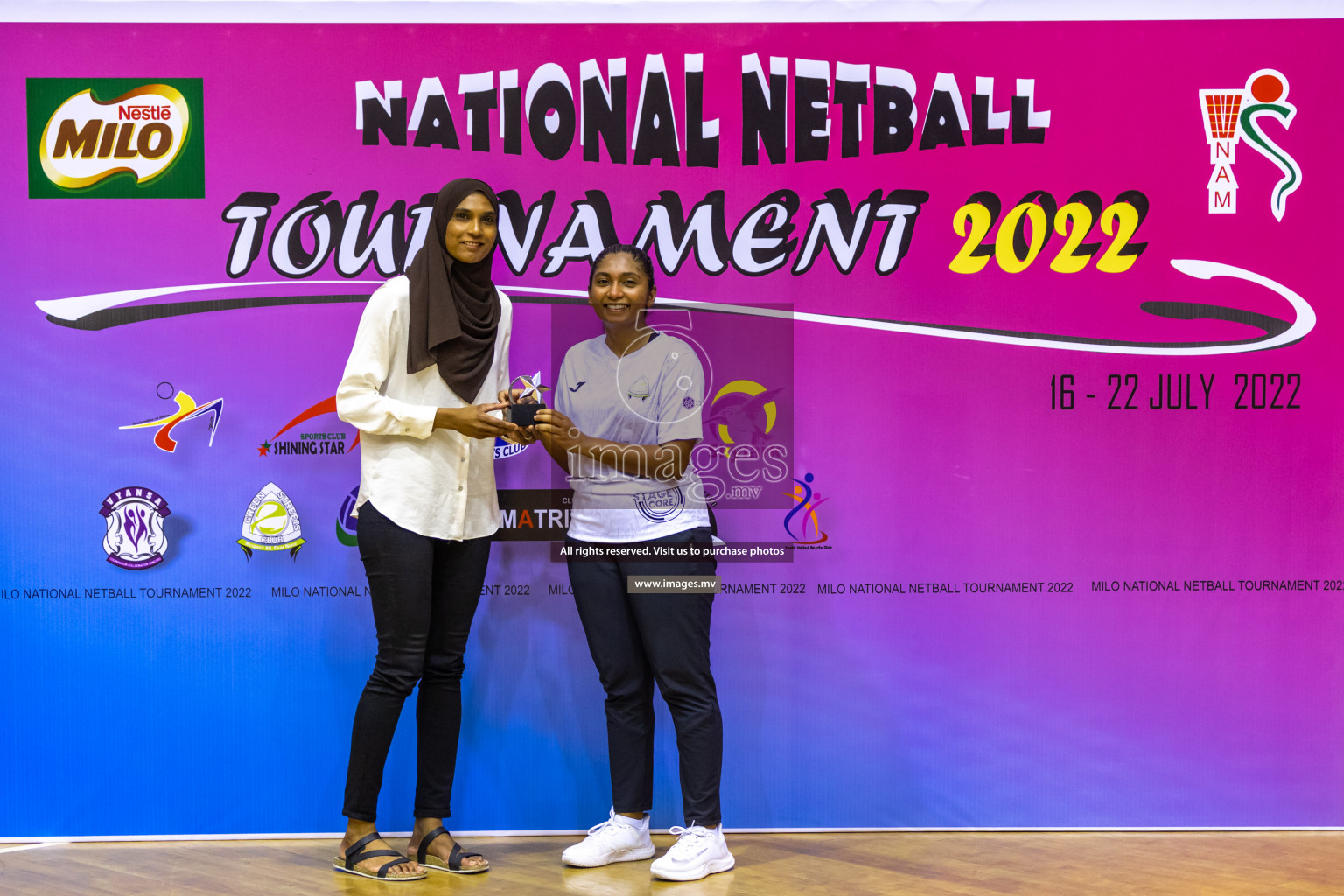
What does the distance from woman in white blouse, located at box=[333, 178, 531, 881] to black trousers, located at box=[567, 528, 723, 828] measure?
1.14ft

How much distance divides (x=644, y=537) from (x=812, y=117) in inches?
53.8

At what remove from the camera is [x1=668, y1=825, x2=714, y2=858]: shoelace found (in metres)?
2.91

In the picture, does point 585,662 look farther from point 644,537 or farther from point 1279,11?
point 1279,11

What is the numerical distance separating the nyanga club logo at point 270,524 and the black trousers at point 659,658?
0.88 m

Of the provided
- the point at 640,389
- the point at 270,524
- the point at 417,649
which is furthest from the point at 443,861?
the point at 640,389

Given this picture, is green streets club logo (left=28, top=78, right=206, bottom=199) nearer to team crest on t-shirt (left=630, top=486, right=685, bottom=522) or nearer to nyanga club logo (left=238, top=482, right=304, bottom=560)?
nyanga club logo (left=238, top=482, right=304, bottom=560)

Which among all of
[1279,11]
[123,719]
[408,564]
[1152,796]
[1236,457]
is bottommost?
[1152,796]

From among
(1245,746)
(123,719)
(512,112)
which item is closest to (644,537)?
(512,112)

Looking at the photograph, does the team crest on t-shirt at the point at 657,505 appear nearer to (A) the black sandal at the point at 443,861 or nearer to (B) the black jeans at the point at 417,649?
(B) the black jeans at the point at 417,649

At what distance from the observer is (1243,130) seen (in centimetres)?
331

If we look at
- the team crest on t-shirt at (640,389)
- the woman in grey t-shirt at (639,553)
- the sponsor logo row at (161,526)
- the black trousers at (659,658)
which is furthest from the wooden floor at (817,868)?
the team crest on t-shirt at (640,389)

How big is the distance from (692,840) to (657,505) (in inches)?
34.9

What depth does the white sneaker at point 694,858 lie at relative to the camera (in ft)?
9.47

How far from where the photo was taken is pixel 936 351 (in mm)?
3326
